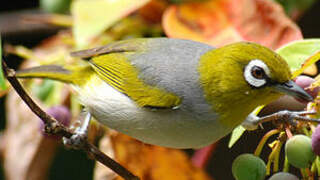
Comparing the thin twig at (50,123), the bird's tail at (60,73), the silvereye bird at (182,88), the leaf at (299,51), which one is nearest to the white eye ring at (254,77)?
the silvereye bird at (182,88)

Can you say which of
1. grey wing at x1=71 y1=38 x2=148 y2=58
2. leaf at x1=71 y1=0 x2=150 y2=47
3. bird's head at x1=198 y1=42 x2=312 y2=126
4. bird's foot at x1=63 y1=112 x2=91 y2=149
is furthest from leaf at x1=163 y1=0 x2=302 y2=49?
bird's foot at x1=63 y1=112 x2=91 y2=149

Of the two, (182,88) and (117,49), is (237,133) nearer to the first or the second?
(182,88)

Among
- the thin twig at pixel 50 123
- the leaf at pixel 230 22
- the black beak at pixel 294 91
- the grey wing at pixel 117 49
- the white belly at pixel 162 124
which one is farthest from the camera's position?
the leaf at pixel 230 22

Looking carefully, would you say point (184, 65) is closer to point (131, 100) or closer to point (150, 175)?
→ point (131, 100)

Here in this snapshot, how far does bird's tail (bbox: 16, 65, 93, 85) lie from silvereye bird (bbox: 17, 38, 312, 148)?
4 centimetres

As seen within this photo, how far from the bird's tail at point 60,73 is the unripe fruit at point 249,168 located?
0.43 m

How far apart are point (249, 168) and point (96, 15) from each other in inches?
28.8

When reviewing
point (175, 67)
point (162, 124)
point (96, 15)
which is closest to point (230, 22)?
point (96, 15)

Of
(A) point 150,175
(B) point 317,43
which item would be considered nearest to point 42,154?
(A) point 150,175

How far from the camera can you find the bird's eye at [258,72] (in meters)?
0.78

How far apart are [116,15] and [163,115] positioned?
50cm

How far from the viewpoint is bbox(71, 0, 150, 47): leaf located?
126 cm

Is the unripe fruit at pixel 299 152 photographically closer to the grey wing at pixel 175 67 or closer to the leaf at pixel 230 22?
the grey wing at pixel 175 67

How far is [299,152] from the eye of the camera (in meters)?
0.66
